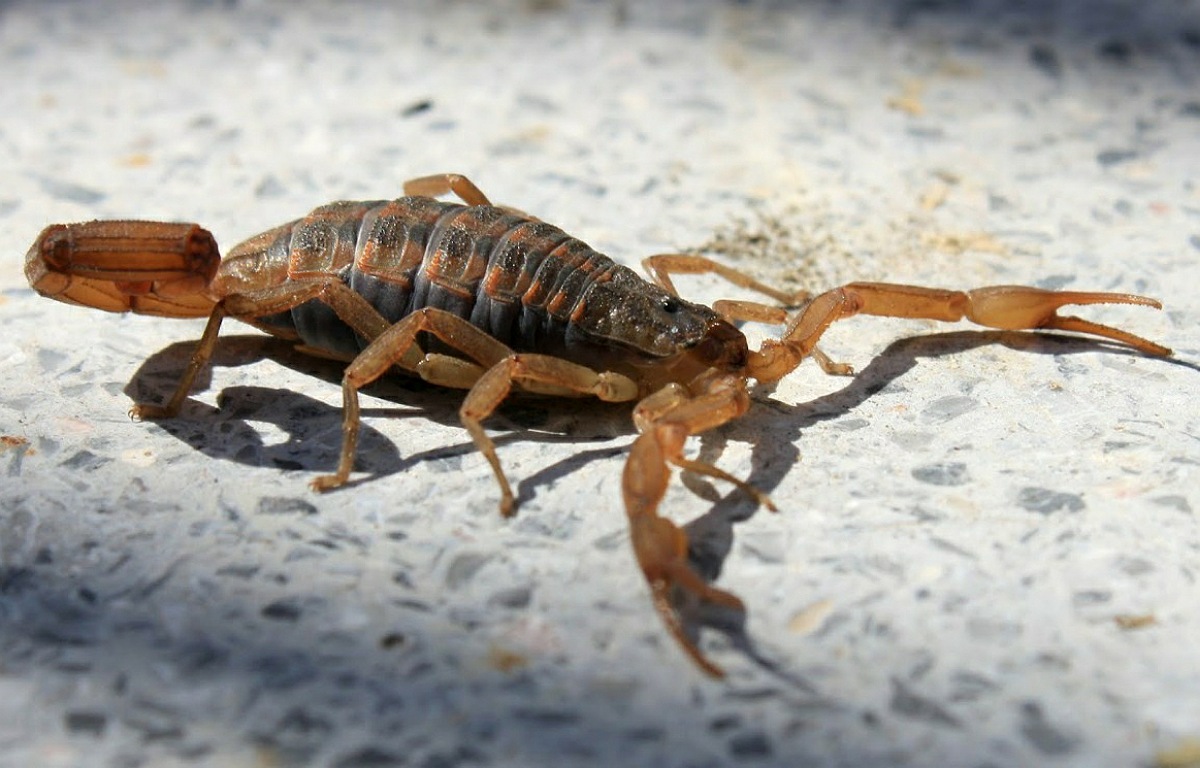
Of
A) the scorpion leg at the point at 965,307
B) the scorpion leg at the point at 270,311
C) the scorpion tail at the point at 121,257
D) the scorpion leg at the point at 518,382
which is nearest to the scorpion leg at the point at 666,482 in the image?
the scorpion leg at the point at 518,382

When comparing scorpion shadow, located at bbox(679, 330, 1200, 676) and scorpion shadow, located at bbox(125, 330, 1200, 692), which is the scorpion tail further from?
scorpion shadow, located at bbox(679, 330, 1200, 676)

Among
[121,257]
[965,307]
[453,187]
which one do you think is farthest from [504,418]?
[965,307]

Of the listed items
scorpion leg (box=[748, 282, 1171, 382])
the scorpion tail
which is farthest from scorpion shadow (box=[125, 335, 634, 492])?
scorpion leg (box=[748, 282, 1171, 382])

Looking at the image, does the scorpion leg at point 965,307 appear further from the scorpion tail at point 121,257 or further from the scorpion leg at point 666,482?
the scorpion tail at point 121,257

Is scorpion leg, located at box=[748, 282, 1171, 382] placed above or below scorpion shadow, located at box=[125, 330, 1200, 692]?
above

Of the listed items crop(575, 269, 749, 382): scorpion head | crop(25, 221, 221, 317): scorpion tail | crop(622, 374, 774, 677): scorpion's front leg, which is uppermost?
crop(25, 221, 221, 317): scorpion tail

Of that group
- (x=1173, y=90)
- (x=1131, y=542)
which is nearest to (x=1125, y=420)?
(x=1131, y=542)

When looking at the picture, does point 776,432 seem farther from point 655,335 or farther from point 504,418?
point 504,418

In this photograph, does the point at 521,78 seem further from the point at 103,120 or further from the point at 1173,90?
the point at 1173,90
